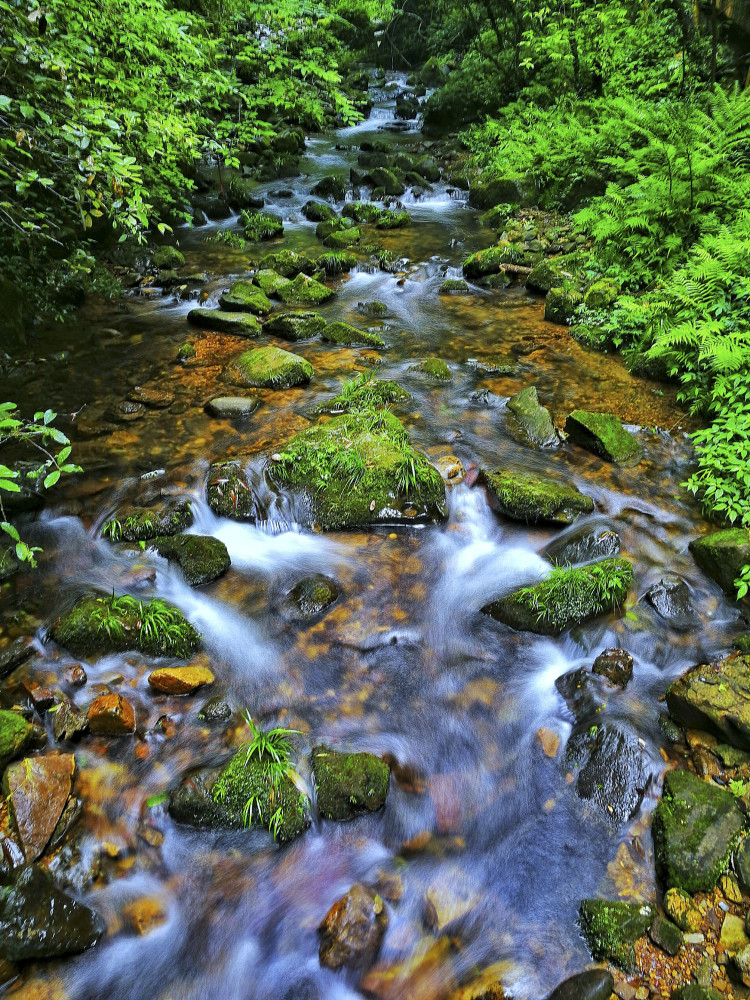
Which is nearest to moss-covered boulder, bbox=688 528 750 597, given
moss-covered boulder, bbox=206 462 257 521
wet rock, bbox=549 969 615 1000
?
wet rock, bbox=549 969 615 1000

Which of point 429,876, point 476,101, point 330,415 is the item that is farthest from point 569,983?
point 476,101

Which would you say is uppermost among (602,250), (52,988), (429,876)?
(602,250)

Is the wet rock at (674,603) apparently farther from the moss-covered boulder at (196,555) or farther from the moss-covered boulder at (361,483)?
the moss-covered boulder at (196,555)

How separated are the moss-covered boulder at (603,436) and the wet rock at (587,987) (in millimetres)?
4632

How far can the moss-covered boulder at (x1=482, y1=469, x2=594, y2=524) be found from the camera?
17.3 feet

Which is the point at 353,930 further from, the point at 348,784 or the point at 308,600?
the point at 308,600

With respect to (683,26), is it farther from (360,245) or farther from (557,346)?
(557,346)

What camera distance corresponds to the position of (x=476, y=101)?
20125 millimetres

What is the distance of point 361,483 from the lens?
17.9 ft

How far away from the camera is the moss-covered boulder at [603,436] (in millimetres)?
A: 6062

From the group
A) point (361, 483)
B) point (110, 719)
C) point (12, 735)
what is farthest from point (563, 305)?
point (12, 735)

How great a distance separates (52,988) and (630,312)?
8.89 meters

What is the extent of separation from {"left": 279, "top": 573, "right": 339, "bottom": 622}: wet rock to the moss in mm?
6038

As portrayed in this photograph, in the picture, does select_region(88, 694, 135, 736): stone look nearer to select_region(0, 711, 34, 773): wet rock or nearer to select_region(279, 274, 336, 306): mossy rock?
select_region(0, 711, 34, 773): wet rock
